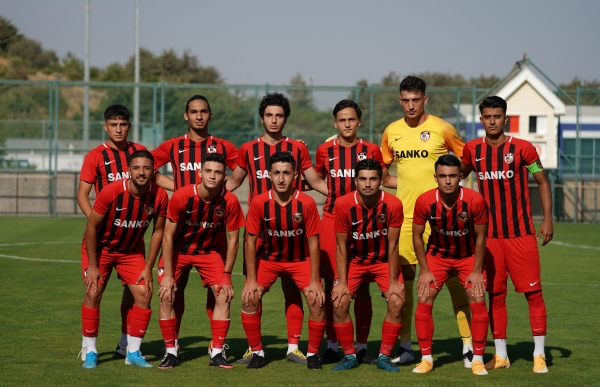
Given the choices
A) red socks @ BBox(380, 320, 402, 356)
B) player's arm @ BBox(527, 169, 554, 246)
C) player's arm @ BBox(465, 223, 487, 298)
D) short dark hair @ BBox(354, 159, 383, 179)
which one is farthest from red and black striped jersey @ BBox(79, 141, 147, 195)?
player's arm @ BBox(527, 169, 554, 246)

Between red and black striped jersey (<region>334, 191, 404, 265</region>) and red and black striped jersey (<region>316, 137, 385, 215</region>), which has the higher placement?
red and black striped jersey (<region>316, 137, 385, 215</region>)

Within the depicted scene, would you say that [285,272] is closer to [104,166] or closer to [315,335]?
[315,335]

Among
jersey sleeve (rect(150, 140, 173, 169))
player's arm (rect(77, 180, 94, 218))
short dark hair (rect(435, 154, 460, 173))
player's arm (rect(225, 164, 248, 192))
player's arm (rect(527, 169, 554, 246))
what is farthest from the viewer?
jersey sleeve (rect(150, 140, 173, 169))

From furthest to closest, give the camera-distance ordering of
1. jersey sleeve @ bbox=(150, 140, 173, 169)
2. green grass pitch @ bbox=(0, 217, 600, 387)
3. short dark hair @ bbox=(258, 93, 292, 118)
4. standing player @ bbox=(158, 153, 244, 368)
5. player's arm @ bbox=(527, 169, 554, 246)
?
jersey sleeve @ bbox=(150, 140, 173, 169) < short dark hair @ bbox=(258, 93, 292, 118) < player's arm @ bbox=(527, 169, 554, 246) < standing player @ bbox=(158, 153, 244, 368) < green grass pitch @ bbox=(0, 217, 600, 387)

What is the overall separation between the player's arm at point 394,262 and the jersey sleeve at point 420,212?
0.18m

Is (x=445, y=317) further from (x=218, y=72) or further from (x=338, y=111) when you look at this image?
(x=218, y=72)

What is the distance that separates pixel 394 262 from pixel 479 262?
701 mm

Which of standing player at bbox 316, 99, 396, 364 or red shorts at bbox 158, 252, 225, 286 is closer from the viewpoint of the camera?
red shorts at bbox 158, 252, 225, 286

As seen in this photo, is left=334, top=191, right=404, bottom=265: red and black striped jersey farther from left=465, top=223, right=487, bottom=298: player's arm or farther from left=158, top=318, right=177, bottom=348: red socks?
left=158, top=318, right=177, bottom=348: red socks

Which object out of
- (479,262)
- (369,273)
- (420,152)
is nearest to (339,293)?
(369,273)

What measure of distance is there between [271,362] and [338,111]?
232cm

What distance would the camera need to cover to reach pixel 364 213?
6.83 meters

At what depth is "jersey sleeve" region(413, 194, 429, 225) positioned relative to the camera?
678cm

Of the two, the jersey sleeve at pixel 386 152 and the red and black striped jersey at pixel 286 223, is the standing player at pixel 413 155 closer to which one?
the jersey sleeve at pixel 386 152
